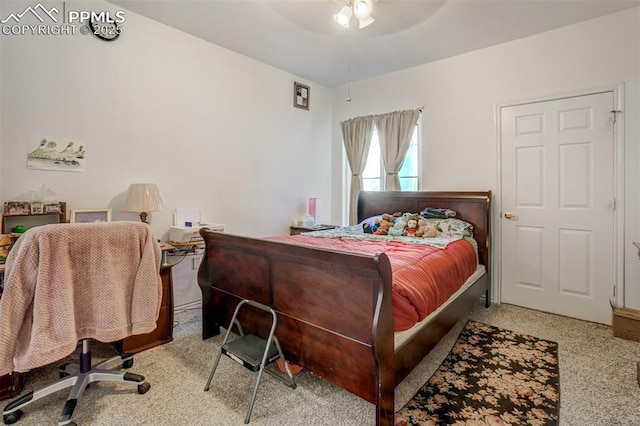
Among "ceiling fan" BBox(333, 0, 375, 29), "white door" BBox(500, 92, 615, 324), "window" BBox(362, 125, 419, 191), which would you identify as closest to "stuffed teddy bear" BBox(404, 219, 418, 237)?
"window" BBox(362, 125, 419, 191)

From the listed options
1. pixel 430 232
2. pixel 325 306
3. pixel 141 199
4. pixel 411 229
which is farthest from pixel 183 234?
pixel 430 232

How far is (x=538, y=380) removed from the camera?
2.00 m

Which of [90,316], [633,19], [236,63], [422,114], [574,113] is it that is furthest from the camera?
[422,114]

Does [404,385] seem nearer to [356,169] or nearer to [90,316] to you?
[90,316]

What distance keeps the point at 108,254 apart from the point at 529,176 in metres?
3.75

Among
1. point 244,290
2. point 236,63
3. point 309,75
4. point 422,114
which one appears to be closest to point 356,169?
point 422,114

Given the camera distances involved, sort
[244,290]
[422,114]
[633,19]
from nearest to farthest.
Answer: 1. [244,290]
2. [633,19]
3. [422,114]

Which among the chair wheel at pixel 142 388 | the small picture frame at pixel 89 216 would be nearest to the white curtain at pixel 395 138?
the small picture frame at pixel 89 216

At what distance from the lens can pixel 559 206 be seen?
3100 millimetres

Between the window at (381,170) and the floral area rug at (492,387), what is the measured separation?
2.11 m

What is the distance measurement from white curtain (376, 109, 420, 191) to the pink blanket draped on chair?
306 centimetres

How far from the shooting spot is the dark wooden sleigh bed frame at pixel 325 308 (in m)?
1.47

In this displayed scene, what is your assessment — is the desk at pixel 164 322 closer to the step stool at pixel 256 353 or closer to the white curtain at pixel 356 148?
the step stool at pixel 256 353

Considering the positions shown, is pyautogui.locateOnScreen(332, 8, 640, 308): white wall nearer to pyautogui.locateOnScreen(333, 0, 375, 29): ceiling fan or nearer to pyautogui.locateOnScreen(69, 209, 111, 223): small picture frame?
pyautogui.locateOnScreen(333, 0, 375, 29): ceiling fan
